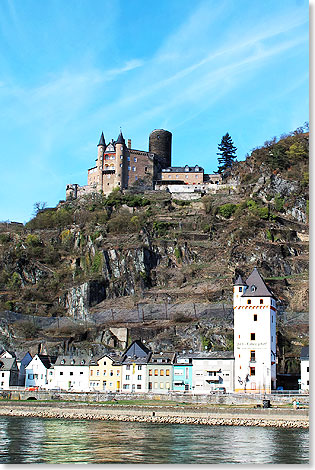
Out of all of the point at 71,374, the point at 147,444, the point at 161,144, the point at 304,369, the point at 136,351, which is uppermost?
the point at 161,144

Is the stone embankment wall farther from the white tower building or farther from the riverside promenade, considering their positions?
the white tower building

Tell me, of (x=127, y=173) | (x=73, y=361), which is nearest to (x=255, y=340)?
(x=73, y=361)

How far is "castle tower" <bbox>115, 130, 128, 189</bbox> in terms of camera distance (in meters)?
81.8

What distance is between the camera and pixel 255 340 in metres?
42.2

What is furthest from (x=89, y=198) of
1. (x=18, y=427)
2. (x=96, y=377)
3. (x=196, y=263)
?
(x=18, y=427)

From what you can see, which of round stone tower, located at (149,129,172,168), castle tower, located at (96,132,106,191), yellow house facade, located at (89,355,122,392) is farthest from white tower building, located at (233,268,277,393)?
round stone tower, located at (149,129,172,168)

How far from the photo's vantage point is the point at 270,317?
42.6 meters

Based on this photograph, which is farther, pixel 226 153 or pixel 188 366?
pixel 226 153

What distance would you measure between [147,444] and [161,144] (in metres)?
71.5

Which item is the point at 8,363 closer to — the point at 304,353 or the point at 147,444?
the point at 304,353

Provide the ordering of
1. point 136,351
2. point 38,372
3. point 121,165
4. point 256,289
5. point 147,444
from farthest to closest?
point 121,165 → point 38,372 → point 136,351 → point 256,289 → point 147,444

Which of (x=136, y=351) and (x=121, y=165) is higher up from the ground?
(x=121, y=165)

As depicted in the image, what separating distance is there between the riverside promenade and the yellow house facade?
8568 millimetres

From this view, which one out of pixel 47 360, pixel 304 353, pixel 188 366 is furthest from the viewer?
pixel 47 360
